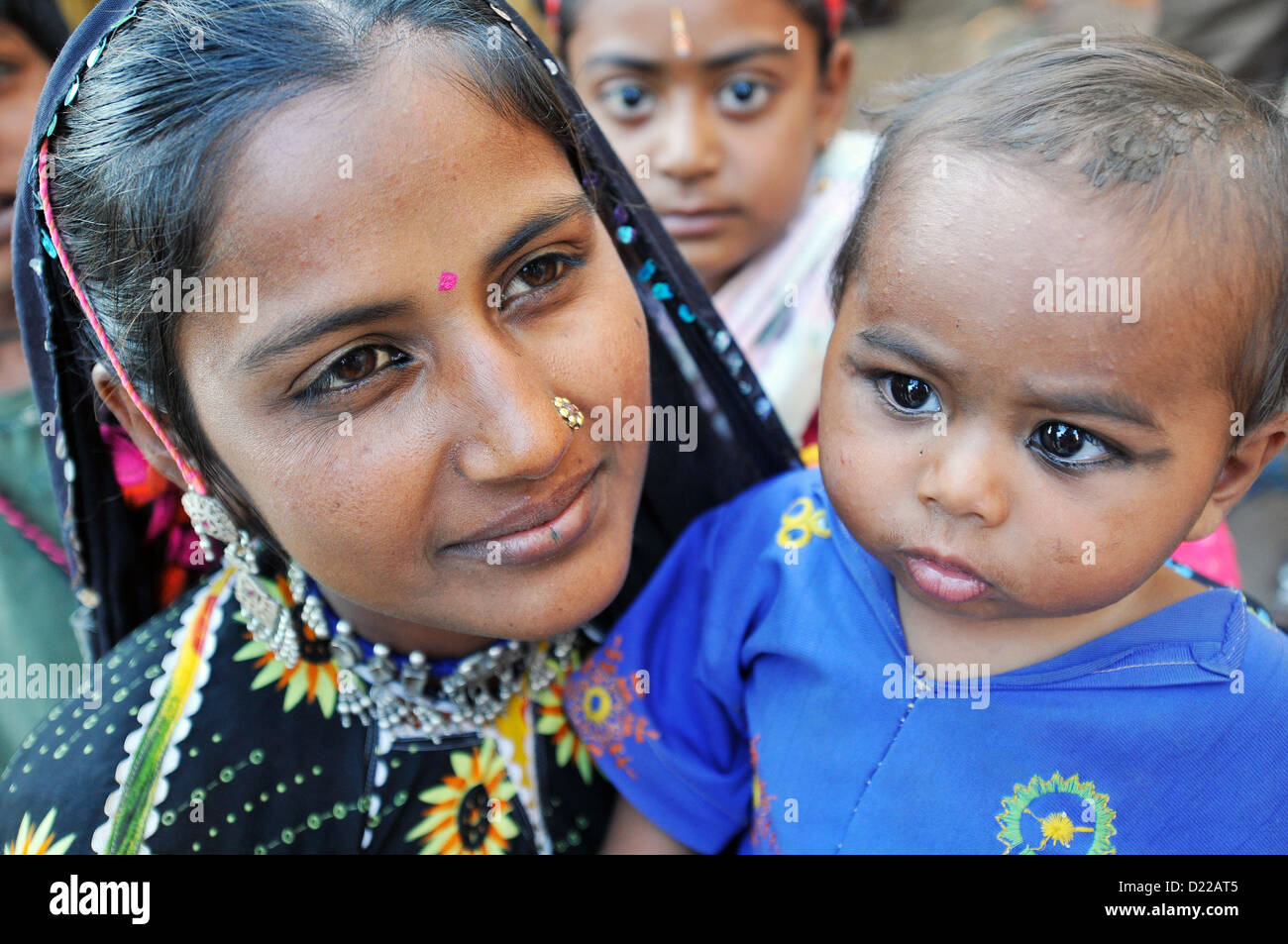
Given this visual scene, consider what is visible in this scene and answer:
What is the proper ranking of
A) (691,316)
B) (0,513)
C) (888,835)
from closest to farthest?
(888,835), (691,316), (0,513)

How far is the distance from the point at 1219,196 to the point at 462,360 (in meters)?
0.92

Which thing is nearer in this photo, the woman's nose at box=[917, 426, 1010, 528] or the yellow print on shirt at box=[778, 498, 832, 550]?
the woman's nose at box=[917, 426, 1010, 528]

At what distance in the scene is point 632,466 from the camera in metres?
1.46

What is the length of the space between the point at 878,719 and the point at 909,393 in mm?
482

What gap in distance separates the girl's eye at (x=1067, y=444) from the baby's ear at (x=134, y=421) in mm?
1183

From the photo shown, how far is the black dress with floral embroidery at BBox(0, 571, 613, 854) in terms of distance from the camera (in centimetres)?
142

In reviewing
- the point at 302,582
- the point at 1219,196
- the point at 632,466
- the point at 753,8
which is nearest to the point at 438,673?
the point at 302,582

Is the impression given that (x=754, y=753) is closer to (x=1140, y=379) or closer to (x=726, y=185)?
(x=1140, y=379)

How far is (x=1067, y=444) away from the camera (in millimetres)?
1218

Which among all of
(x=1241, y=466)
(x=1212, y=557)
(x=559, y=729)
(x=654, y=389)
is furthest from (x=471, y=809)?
(x=1212, y=557)

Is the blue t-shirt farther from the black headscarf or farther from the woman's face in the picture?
the woman's face

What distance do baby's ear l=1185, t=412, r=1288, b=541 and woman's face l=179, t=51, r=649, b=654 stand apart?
0.81 meters

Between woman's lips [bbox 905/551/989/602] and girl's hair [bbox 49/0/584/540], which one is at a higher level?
girl's hair [bbox 49/0/584/540]

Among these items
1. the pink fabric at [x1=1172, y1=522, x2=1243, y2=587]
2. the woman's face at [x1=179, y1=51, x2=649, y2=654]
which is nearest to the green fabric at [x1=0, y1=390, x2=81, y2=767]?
the woman's face at [x1=179, y1=51, x2=649, y2=654]
